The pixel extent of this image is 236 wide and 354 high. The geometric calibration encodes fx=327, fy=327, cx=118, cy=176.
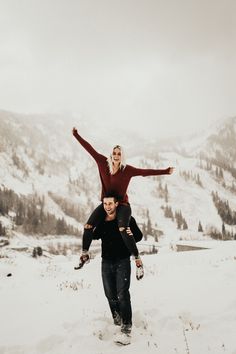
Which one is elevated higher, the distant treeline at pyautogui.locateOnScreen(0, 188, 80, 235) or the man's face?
the distant treeline at pyautogui.locateOnScreen(0, 188, 80, 235)

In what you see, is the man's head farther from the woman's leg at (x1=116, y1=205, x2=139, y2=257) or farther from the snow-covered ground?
the snow-covered ground

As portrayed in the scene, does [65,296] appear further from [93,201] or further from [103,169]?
[93,201]

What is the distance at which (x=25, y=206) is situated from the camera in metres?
151

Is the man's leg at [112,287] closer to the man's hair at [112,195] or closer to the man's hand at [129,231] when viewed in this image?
the man's hand at [129,231]

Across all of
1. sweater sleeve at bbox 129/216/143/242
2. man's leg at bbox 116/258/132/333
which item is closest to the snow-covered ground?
man's leg at bbox 116/258/132/333

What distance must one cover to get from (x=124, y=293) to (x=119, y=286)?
0.14 metres

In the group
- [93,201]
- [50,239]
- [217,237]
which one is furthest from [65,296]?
[93,201]

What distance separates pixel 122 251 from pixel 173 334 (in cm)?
158

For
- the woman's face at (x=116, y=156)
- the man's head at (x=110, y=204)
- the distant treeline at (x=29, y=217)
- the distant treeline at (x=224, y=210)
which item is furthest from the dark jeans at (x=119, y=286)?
the distant treeline at (x=224, y=210)

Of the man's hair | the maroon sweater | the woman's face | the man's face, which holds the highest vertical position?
the woman's face

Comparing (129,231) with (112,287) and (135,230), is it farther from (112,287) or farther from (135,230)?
(112,287)

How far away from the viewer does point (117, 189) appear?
6098 millimetres

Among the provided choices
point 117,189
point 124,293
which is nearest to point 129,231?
point 117,189

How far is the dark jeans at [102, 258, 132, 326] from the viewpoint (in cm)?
552
